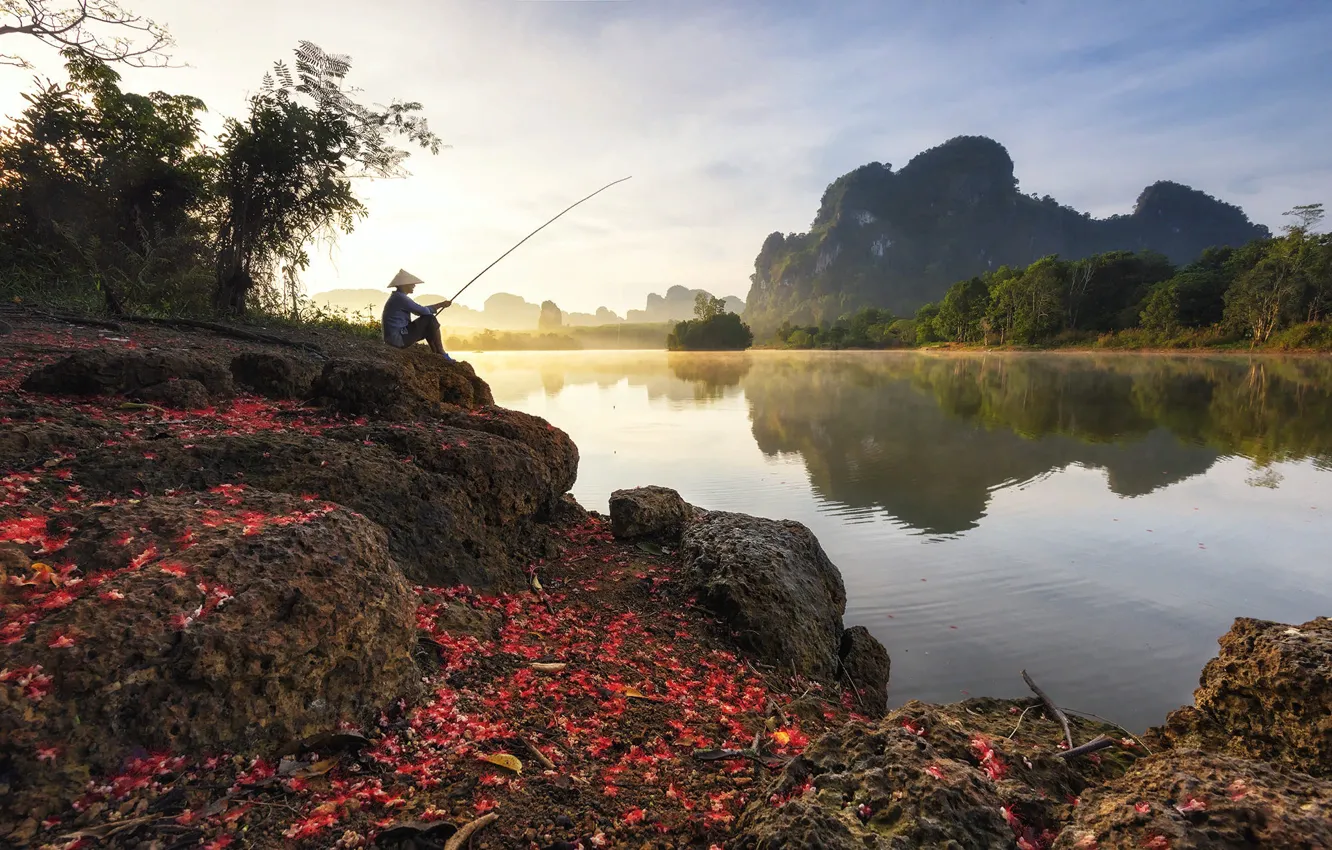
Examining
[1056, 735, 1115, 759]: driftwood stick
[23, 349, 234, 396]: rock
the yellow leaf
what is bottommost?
[1056, 735, 1115, 759]: driftwood stick

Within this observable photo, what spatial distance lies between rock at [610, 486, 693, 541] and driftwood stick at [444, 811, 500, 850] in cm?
481

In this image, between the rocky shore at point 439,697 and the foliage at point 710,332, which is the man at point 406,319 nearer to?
the rocky shore at point 439,697

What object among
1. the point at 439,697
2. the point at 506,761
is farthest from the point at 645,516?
the point at 506,761

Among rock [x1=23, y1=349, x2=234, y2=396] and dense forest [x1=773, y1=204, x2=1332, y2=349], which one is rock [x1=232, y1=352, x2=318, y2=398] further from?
dense forest [x1=773, y1=204, x2=1332, y2=349]

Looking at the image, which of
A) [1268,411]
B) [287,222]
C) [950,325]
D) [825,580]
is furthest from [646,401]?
[950,325]

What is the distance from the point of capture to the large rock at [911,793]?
2111mm

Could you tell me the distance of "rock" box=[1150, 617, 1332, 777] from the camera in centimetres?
297

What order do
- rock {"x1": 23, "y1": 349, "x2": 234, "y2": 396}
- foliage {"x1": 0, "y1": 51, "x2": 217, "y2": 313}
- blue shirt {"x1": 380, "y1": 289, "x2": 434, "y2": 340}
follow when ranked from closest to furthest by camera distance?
rock {"x1": 23, "y1": 349, "x2": 234, "y2": 396} → blue shirt {"x1": 380, "y1": 289, "x2": 434, "y2": 340} → foliage {"x1": 0, "y1": 51, "x2": 217, "y2": 313}

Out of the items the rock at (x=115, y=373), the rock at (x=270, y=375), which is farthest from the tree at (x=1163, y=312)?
the rock at (x=115, y=373)

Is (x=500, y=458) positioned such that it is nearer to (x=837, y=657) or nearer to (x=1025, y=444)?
(x=837, y=657)

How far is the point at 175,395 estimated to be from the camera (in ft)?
19.1

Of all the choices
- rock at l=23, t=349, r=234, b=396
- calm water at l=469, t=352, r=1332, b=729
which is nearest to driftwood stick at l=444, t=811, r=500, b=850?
calm water at l=469, t=352, r=1332, b=729

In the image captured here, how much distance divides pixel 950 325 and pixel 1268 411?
230ft

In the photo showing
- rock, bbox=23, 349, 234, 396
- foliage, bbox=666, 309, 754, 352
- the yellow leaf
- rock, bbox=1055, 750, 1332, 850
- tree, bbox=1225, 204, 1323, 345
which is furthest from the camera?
foliage, bbox=666, 309, 754, 352
